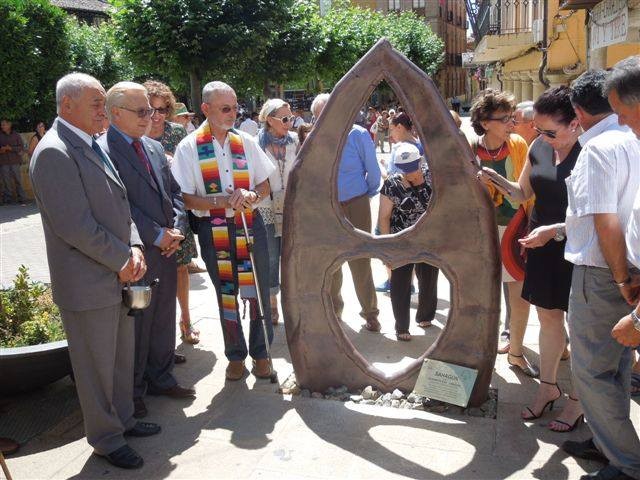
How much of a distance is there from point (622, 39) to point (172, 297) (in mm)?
6655

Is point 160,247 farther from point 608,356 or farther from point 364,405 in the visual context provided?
point 608,356

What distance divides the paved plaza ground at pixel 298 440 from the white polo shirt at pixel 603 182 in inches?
43.3

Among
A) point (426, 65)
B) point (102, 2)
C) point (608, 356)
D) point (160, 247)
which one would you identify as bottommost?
point (608, 356)

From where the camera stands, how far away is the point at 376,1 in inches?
2175

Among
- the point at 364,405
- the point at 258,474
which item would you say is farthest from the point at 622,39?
the point at 258,474

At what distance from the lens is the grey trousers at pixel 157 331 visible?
3.80 metres

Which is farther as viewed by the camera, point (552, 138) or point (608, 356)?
point (552, 138)

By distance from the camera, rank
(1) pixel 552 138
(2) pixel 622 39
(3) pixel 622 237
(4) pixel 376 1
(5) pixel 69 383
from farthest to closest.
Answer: (4) pixel 376 1 → (2) pixel 622 39 → (5) pixel 69 383 → (1) pixel 552 138 → (3) pixel 622 237

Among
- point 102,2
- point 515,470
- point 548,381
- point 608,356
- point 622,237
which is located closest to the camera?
point 622,237

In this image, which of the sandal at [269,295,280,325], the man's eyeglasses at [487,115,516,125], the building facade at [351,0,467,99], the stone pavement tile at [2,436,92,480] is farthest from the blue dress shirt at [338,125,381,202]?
the building facade at [351,0,467,99]

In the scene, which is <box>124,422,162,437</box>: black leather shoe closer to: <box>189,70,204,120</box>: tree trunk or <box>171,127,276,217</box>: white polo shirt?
<box>171,127,276,217</box>: white polo shirt

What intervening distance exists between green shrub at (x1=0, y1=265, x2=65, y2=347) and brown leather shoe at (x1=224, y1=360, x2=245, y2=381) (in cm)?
104

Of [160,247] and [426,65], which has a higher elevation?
[426,65]

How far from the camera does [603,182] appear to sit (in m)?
2.55
